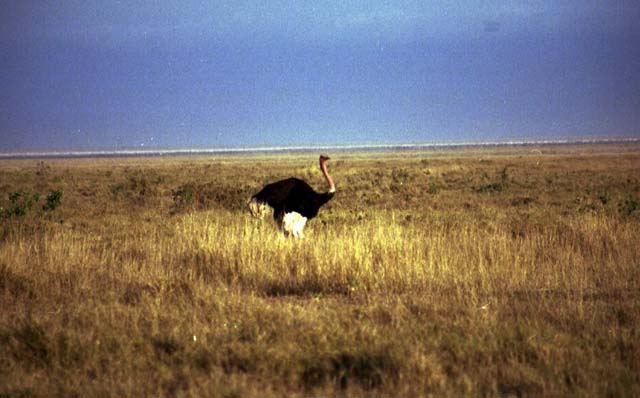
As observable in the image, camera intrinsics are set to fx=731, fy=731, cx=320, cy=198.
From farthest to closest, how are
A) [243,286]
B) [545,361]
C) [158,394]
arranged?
[243,286], [545,361], [158,394]

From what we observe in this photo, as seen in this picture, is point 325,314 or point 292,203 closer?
point 325,314

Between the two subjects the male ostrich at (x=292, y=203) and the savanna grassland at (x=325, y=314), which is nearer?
the savanna grassland at (x=325, y=314)

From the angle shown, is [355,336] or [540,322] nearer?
[355,336]

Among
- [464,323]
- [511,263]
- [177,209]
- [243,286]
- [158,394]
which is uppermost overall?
[177,209]

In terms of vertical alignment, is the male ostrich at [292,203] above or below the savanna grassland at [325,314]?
above

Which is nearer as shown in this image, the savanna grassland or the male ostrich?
the savanna grassland

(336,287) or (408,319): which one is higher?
(336,287)

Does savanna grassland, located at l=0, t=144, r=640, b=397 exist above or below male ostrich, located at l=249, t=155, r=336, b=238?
below

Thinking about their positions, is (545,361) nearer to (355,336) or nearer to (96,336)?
(355,336)

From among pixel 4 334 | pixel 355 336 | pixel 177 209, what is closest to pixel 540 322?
Answer: pixel 355 336

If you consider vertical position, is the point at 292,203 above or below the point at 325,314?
above

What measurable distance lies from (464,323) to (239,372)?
2351 millimetres

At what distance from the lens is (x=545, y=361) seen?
239 inches

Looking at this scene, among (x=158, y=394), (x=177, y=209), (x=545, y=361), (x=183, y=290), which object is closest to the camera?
(x=158, y=394)
